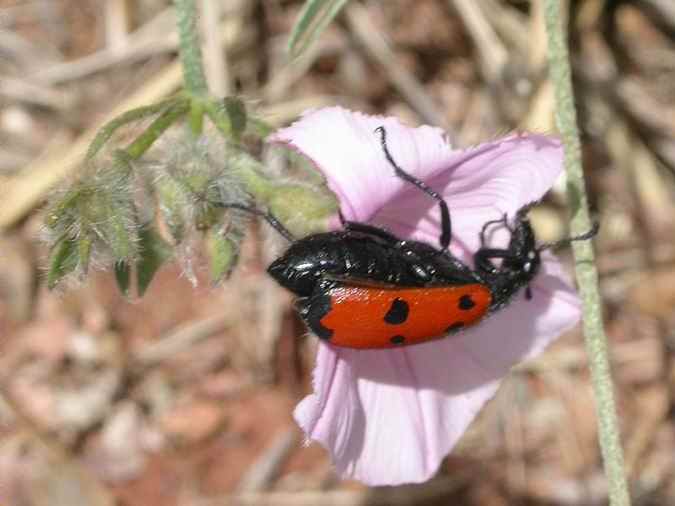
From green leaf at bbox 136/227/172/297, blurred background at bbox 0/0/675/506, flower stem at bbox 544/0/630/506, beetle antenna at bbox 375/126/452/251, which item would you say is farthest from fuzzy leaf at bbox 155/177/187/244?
blurred background at bbox 0/0/675/506

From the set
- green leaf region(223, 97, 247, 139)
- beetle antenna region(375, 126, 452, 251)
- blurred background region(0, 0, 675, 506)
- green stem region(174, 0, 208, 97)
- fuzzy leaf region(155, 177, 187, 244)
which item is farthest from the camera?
blurred background region(0, 0, 675, 506)

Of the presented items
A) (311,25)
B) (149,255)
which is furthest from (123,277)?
(311,25)

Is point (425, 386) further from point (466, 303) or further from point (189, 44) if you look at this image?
point (189, 44)

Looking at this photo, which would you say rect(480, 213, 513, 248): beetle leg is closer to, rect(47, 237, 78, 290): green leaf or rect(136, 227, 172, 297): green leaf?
rect(136, 227, 172, 297): green leaf

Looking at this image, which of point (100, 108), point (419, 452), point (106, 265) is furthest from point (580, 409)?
point (106, 265)

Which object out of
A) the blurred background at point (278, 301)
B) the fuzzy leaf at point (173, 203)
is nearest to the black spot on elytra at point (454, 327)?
the fuzzy leaf at point (173, 203)

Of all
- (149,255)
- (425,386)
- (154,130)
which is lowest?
(425,386)
